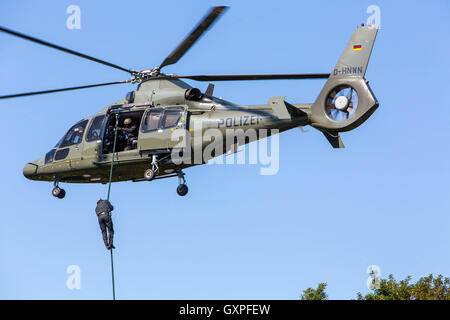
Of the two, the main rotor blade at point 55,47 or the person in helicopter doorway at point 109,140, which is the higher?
the main rotor blade at point 55,47

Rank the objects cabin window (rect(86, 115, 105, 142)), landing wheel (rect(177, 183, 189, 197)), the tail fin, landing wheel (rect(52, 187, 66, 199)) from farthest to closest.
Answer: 1. landing wheel (rect(52, 187, 66, 199))
2. cabin window (rect(86, 115, 105, 142))
3. landing wheel (rect(177, 183, 189, 197))
4. the tail fin

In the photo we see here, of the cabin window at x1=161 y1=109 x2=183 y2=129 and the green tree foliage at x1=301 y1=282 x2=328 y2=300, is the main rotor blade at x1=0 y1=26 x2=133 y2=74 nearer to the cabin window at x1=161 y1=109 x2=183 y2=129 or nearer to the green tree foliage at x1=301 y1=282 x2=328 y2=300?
the cabin window at x1=161 y1=109 x2=183 y2=129

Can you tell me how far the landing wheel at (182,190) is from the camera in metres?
25.1

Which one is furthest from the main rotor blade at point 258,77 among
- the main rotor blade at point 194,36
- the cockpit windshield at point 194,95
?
the main rotor blade at point 194,36

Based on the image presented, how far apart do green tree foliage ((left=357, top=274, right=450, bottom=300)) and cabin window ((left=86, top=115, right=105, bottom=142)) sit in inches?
487

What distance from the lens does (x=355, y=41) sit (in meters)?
23.2

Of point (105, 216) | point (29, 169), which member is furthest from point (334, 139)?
point (29, 169)

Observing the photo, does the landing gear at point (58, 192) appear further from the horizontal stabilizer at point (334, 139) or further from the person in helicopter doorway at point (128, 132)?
the horizontal stabilizer at point (334, 139)

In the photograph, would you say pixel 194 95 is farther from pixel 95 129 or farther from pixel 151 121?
pixel 95 129

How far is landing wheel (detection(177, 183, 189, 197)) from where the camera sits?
25.1 m

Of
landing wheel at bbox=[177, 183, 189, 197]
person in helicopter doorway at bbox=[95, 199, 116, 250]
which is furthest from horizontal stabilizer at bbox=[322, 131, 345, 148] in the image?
person in helicopter doorway at bbox=[95, 199, 116, 250]

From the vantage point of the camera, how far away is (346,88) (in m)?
22.9

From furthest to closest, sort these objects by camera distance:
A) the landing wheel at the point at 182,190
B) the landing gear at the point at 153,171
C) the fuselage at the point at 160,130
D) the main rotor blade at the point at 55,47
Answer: the landing wheel at the point at 182,190 < the landing gear at the point at 153,171 < the fuselage at the point at 160,130 < the main rotor blade at the point at 55,47
